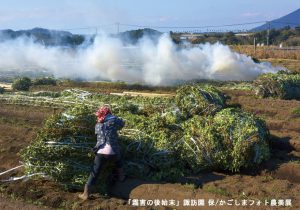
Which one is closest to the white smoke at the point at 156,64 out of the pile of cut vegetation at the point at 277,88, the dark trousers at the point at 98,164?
the pile of cut vegetation at the point at 277,88

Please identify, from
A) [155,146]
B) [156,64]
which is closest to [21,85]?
[156,64]

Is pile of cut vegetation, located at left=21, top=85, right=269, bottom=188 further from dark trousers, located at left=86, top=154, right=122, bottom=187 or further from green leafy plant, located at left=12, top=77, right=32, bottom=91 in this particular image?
green leafy plant, located at left=12, top=77, right=32, bottom=91

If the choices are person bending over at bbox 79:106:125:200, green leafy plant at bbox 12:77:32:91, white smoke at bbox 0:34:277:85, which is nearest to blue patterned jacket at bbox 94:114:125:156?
person bending over at bbox 79:106:125:200

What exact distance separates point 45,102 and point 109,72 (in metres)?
13.5

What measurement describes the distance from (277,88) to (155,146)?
1234 centimetres

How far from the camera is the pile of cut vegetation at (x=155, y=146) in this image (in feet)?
31.5

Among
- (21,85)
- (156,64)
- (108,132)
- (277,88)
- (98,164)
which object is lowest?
(98,164)

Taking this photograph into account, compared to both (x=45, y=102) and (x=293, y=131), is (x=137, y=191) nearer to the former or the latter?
(x=293, y=131)

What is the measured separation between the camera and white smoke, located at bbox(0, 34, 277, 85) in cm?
3091

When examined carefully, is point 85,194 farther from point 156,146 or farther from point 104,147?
point 156,146

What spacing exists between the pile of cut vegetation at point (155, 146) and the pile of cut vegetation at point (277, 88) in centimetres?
1035

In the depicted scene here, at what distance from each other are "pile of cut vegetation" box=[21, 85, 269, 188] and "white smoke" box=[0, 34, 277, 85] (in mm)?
16633

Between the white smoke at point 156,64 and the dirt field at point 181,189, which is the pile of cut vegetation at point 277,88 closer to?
the white smoke at point 156,64

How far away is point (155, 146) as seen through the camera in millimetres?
10461
